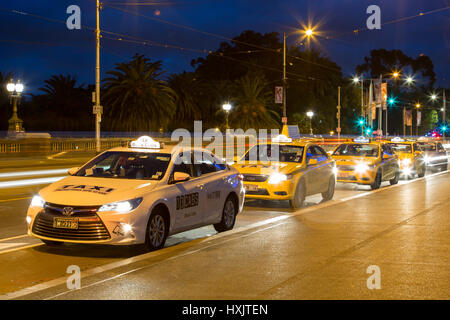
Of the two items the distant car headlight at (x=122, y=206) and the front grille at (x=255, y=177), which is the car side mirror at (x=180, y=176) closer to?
the distant car headlight at (x=122, y=206)

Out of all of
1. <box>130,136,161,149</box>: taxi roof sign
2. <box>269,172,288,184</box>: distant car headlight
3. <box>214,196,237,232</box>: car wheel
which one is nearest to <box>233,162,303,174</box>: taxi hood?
<box>269,172,288,184</box>: distant car headlight

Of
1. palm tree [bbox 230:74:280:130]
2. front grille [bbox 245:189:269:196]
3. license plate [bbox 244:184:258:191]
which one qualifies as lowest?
front grille [bbox 245:189:269:196]

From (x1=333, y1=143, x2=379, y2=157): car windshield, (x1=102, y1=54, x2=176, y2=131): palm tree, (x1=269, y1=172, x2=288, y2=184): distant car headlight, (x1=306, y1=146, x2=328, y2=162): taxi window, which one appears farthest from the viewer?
(x1=102, y1=54, x2=176, y2=131): palm tree

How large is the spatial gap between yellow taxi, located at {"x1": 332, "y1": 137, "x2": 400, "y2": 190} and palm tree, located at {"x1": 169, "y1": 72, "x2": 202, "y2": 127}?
142 ft

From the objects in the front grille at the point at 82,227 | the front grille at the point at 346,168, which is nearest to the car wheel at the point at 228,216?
the front grille at the point at 82,227

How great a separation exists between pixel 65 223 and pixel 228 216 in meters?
3.49

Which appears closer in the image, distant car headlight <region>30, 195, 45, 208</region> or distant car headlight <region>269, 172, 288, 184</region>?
distant car headlight <region>30, 195, 45, 208</region>

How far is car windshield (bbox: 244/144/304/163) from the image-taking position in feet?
51.8

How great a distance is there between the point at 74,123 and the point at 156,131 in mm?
7360

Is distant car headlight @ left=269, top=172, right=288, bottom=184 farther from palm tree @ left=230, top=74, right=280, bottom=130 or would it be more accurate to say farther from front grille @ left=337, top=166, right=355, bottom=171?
palm tree @ left=230, top=74, right=280, bottom=130

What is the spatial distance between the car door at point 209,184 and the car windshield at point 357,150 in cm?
1083

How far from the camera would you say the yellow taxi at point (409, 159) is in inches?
1010
